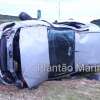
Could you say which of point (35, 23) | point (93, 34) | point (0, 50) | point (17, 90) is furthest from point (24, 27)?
point (93, 34)

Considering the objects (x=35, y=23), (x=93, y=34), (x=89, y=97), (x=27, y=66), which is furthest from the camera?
(x=93, y=34)

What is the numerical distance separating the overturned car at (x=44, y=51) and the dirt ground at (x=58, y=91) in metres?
0.19

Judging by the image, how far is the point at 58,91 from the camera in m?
6.42

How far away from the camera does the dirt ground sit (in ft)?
19.7

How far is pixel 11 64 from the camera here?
6930 millimetres

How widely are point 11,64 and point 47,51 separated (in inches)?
32.7

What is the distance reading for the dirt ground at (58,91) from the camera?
600 centimetres

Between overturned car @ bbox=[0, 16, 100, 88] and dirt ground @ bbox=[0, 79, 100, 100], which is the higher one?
overturned car @ bbox=[0, 16, 100, 88]

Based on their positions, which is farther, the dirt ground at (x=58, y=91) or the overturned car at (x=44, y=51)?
the overturned car at (x=44, y=51)

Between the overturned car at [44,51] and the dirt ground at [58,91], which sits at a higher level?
the overturned car at [44,51]

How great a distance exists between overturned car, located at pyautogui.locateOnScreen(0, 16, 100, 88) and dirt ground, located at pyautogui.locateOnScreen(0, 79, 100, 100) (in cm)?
19

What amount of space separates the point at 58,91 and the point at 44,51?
3.13 ft

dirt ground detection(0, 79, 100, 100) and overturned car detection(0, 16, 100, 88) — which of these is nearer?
dirt ground detection(0, 79, 100, 100)

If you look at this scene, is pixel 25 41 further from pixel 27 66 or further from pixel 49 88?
pixel 49 88
